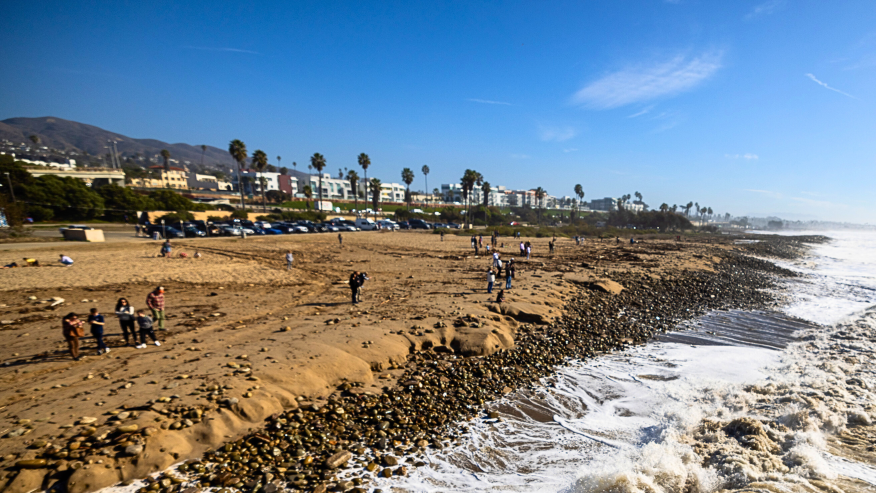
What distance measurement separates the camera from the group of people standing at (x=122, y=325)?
9.12 metres

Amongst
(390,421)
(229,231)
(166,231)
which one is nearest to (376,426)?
(390,421)

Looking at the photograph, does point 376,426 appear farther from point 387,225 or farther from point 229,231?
point 387,225

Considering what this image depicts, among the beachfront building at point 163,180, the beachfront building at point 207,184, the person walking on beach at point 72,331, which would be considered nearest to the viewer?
the person walking on beach at point 72,331

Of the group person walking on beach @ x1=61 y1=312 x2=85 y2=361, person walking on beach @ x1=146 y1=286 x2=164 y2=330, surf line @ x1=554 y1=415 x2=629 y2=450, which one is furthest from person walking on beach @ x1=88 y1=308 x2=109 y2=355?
surf line @ x1=554 y1=415 x2=629 y2=450

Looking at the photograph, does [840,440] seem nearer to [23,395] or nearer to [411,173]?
[23,395]

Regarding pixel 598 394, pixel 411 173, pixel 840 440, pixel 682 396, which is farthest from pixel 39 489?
pixel 411 173

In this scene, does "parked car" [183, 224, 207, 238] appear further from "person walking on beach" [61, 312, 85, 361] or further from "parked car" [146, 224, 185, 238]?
"person walking on beach" [61, 312, 85, 361]

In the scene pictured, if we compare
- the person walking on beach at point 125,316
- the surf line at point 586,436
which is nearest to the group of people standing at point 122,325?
the person walking on beach at point 125,316

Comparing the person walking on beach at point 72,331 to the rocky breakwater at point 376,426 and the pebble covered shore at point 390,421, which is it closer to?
the rocky breakwater at point 376,426

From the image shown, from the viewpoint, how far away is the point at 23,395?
762 centimetres

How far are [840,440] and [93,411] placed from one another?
17552mm

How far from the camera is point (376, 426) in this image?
7965 mm

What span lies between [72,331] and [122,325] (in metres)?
1.25

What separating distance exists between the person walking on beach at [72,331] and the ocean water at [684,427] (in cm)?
936
